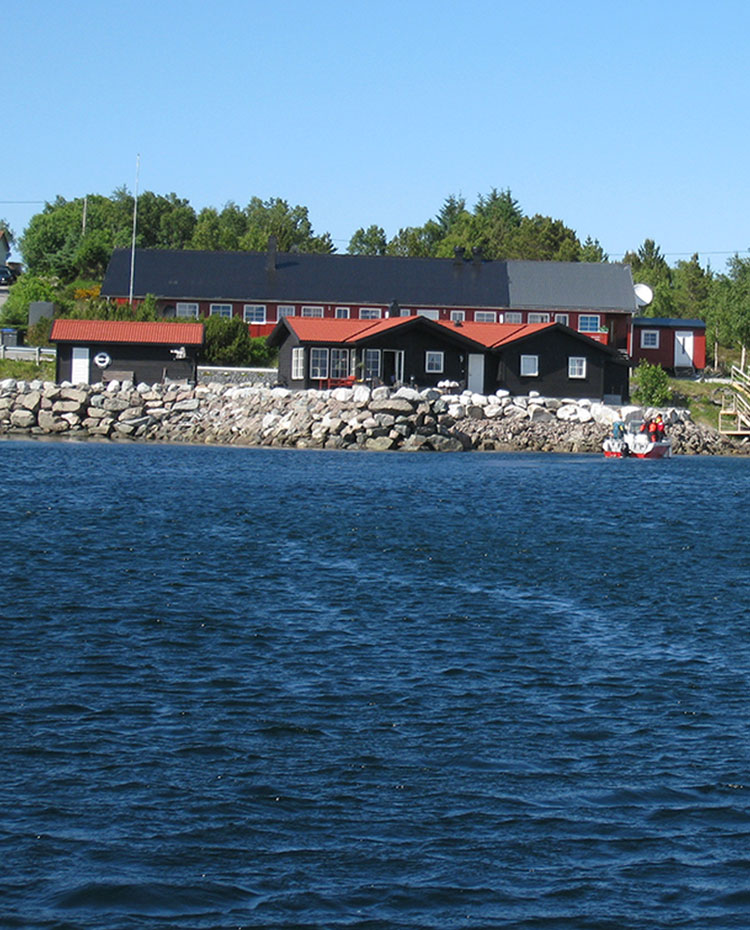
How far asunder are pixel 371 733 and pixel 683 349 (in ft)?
231

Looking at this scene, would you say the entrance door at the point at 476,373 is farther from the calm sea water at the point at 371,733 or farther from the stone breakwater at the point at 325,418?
the calm sea water at the point at 371,733

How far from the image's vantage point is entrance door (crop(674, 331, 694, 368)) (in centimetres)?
8044

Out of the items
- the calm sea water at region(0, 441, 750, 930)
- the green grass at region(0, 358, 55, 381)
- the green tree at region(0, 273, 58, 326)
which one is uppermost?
the green tree at region(0, 273, 58, 326)

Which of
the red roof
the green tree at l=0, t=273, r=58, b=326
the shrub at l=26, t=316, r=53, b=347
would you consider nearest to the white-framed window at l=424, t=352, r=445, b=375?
the red roof

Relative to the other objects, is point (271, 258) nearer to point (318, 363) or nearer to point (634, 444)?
point (318, 363)

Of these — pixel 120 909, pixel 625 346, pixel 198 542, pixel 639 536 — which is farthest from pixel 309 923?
pixel 625 346

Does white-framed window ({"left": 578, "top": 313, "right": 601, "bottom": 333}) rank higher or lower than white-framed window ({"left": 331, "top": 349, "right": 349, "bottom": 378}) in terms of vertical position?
higher

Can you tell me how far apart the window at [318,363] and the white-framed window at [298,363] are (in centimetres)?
49

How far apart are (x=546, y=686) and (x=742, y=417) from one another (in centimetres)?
5667

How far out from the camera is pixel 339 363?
68.1 meters

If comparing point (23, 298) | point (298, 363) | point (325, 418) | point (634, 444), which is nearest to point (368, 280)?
point (298, 363)

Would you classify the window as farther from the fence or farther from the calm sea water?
the calm sea water

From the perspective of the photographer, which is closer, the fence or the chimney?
the fence

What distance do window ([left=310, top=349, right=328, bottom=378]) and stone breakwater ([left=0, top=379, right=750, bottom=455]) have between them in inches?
128
